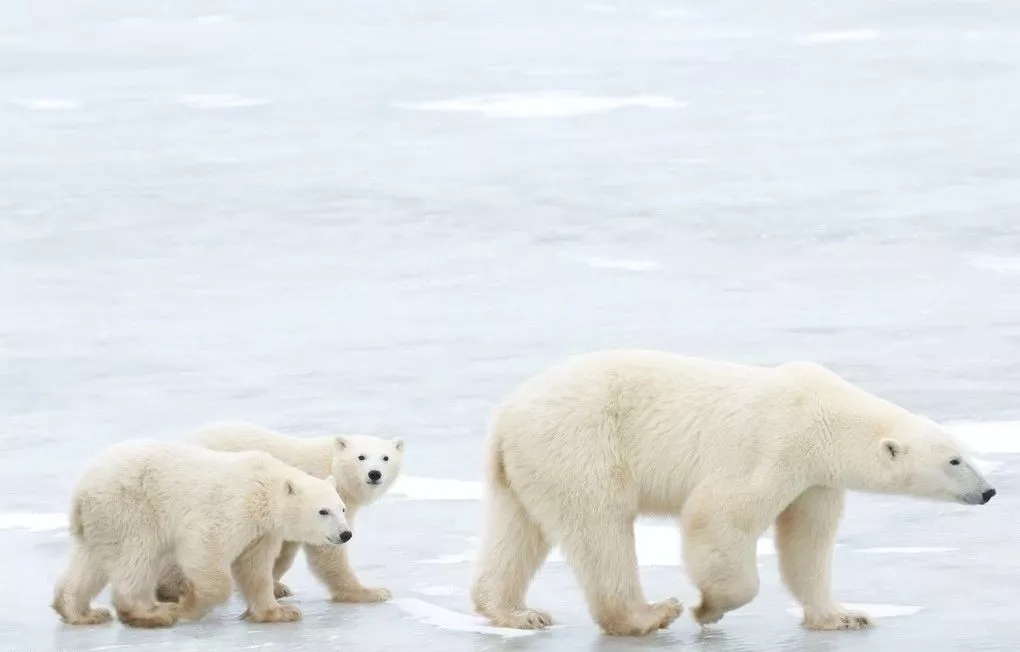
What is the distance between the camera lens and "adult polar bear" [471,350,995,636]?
231 inches

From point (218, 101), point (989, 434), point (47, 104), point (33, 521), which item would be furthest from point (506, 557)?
point (47, 104)

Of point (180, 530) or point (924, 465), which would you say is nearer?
point (924, 465)

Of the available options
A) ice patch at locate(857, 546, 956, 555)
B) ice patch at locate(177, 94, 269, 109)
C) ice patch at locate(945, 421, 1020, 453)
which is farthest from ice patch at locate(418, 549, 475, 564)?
ice patch at locate(177, 94, 269, 109)

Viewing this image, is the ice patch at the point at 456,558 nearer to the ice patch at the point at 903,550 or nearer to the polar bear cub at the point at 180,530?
the polar bear cub at the point at 180,530

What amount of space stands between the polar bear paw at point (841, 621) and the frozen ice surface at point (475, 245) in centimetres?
8

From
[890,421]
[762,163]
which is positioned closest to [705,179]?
[762,163]

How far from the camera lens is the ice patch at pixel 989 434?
26.4ft

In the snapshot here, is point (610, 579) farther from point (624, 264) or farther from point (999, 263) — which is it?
point (999, 263)

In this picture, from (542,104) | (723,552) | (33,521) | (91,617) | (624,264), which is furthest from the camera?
(542,104)

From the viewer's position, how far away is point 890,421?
19.6ft

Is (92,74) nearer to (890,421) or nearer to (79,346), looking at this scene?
(79,346)

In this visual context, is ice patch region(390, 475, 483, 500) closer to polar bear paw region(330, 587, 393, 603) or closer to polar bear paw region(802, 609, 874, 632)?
polar bear paw region(330, 587, 393, 603)

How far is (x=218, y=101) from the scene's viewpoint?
1681 centimetres

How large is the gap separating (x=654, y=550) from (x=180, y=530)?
1.81 meters
